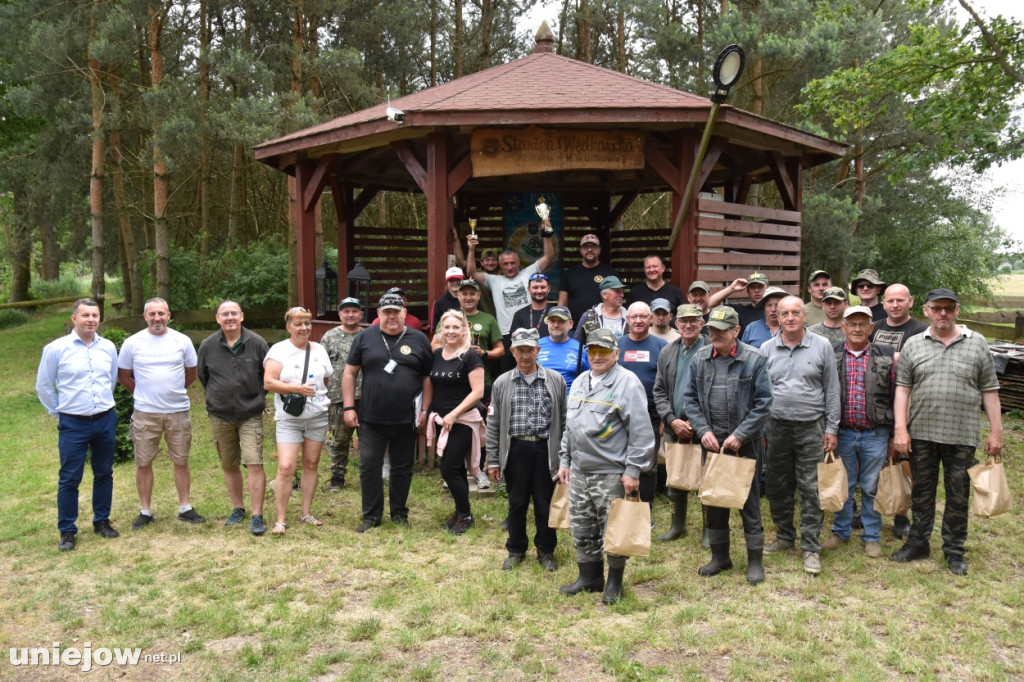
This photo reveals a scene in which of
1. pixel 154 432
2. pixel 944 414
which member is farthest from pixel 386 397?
pixel 944 414

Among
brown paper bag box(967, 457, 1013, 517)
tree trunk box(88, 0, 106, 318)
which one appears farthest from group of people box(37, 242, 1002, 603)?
tree trunk box(88, 0, 106, 318)

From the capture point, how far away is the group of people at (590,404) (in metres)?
4.57

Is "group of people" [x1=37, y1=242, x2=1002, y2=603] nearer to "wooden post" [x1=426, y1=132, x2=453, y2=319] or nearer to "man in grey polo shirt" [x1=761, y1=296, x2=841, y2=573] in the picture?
"man in grey polo shirt" [x1=761, y1=296, x2=841, y2=573]

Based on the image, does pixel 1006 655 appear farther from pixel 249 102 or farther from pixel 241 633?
pixel 249 102

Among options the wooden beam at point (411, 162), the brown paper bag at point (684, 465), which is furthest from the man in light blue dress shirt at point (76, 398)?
the brown paper bag at point (684, 465)

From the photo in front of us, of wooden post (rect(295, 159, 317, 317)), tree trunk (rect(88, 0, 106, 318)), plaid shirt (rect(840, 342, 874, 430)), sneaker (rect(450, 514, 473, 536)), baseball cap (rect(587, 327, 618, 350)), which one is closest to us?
baseball cap (rect(587, 327, 618, 350))

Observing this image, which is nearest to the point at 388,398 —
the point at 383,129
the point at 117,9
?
the point at 383,129

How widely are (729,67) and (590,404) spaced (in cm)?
285

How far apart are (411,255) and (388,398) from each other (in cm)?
685

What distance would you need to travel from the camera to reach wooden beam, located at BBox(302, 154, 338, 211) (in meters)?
9.09

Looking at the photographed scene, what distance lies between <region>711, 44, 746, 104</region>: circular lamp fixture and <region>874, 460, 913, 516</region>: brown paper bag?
297 centimetres

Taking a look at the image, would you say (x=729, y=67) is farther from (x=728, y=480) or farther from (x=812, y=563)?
(x=812, y=563)

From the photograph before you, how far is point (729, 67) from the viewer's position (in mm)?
5402

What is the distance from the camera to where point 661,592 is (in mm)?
4559
